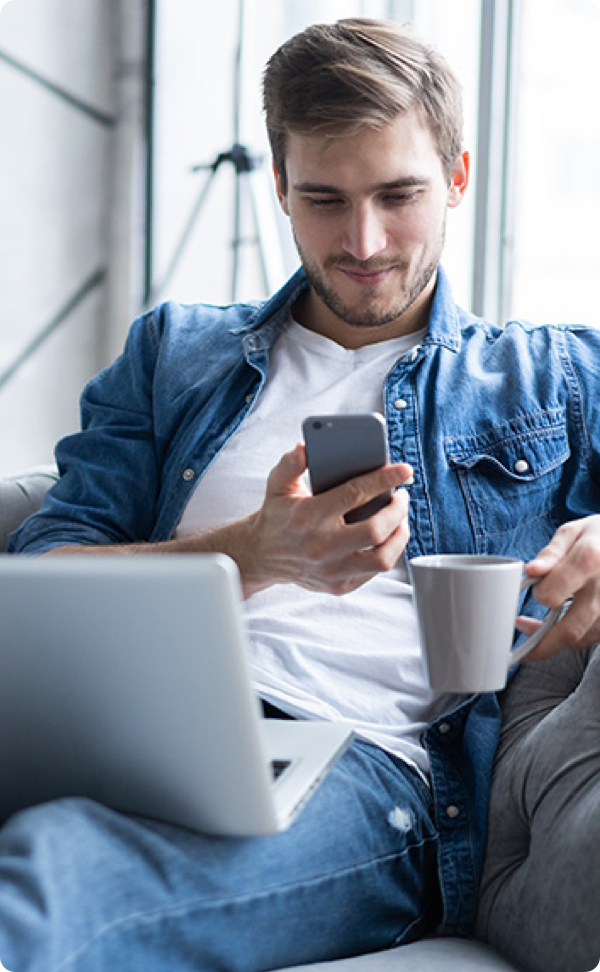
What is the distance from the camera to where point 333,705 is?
1217mm

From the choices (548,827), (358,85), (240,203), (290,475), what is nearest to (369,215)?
(358,85)

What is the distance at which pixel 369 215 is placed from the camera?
4.52 feet

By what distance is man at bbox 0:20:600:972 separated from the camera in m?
0.97

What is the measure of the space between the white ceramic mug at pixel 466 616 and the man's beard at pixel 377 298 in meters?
0.52

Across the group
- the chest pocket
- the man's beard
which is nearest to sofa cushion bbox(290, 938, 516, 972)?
the chest pocket

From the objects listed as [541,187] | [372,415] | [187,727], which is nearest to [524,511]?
[372,415]

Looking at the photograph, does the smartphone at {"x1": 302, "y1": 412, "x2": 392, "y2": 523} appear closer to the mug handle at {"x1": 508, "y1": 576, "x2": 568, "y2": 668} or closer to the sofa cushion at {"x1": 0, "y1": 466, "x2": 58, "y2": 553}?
the mug handle at {"x1": 508, "y1": 576, "x2": 568, "y2": 668}

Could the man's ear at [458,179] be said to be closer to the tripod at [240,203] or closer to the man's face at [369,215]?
the man's face at [369,215]

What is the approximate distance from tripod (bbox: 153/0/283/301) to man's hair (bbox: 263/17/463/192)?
1.50 metres

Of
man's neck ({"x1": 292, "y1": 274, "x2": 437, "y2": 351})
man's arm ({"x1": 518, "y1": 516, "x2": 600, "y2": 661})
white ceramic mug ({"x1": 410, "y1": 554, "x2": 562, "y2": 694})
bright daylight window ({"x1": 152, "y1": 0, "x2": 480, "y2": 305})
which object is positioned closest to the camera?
white ceramic mug ({"x1": 410, "y1": 554, "x2": 562, "y2": 694})

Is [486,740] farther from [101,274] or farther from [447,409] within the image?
[101,274]

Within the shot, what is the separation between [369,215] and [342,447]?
0.49 meters

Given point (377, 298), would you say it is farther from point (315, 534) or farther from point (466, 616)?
point (466, 616)

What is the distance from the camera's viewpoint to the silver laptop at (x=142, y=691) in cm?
78
